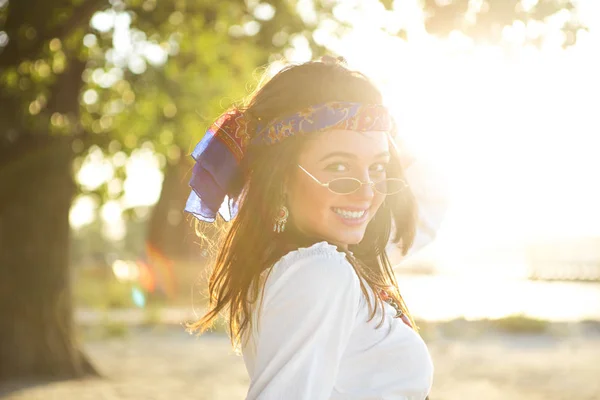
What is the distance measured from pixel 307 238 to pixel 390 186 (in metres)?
0.34

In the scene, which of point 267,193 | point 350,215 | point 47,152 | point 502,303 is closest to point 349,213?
point 350,215

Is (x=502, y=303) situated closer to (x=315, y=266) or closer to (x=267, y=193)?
(x=267, y=193)

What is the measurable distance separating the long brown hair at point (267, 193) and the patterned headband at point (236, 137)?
24mm

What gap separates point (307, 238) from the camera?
6.93ft

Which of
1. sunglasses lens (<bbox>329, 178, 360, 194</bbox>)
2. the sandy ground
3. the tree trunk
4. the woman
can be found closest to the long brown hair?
the woman

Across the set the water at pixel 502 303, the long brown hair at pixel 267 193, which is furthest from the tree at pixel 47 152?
the water at pixel 502 303

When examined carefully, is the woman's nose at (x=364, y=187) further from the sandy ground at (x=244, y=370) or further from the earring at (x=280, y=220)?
the sandy ground at (x=244, y=370)

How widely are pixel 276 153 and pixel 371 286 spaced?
17.0 inches

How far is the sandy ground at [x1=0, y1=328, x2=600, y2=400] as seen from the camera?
932 cm

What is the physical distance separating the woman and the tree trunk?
7.72 meters

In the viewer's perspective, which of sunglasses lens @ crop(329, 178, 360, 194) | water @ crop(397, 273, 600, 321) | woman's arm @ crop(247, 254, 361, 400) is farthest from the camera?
water @ crop(397, 273, 600, 321)

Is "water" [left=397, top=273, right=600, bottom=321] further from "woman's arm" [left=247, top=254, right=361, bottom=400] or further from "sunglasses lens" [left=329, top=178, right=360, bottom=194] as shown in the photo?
"woman's arm" [left=247, top=254, right=361, bottom=400]

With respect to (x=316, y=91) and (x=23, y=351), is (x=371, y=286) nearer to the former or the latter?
(x=316, y=91)

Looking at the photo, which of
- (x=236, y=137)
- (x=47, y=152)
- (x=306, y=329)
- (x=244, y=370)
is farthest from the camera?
(x=244, y=370)
